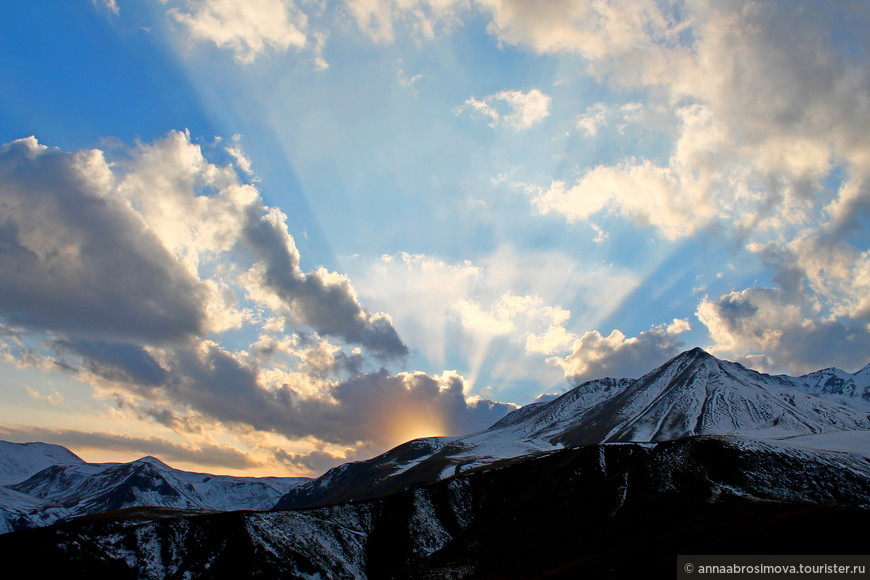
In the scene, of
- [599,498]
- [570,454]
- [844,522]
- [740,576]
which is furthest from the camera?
[570,454]

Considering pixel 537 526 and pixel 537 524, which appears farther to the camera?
pixel 537 524

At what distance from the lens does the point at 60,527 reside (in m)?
65.1

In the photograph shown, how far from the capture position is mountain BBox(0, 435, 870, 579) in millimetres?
55938

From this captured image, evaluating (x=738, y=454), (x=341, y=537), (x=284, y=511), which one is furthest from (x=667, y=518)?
(x=284, y=511)

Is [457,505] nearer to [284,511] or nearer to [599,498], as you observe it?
[599,498]

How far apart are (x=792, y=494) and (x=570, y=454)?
45.5m

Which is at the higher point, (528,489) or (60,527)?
(528,489)

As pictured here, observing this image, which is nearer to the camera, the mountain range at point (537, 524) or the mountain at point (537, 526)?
the mountain at point (537, 526)

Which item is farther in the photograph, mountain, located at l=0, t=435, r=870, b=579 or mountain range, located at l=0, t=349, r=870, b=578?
mountain range, located at l=0, t=349, r=870, b=578

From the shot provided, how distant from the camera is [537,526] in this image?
286ft

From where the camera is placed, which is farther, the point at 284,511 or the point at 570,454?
the point at 570,454

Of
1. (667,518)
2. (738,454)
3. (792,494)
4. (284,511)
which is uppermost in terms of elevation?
(738,454)

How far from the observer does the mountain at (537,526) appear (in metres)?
55.9

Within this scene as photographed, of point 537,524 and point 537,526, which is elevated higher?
point 537,524
